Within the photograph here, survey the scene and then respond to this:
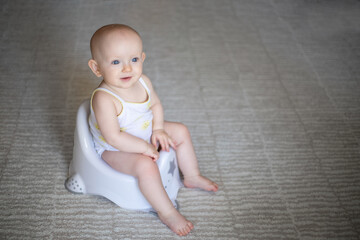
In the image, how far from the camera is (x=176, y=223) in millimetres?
899

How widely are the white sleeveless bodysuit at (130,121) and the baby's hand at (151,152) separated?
0.06m

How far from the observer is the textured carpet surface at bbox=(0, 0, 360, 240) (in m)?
0.95

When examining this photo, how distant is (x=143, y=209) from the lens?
960 mm

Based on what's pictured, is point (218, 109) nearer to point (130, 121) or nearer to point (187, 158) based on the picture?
point (187, 158)

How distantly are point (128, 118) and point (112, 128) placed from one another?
6cm

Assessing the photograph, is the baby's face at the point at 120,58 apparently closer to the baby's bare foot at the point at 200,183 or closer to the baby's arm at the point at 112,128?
the baby's arm at the point at 112,128

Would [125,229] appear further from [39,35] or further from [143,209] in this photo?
[39,35]

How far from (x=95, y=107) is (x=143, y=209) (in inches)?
11.6

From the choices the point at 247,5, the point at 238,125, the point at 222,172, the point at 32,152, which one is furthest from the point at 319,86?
the point at 32,152

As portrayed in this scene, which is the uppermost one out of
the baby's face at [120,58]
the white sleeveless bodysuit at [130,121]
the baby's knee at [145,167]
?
the baby's face at [120,58]

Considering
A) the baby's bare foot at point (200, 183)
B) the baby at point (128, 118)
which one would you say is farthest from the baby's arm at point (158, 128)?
the baby's bare foot at point (200, 183)

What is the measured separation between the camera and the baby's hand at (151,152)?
0.91 metres

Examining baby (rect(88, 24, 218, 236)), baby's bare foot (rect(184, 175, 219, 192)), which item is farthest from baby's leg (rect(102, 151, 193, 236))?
baby's bare foot (rect(184, 175, 219, 192))

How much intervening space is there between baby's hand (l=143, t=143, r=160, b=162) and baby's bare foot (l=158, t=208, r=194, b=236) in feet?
0.45
